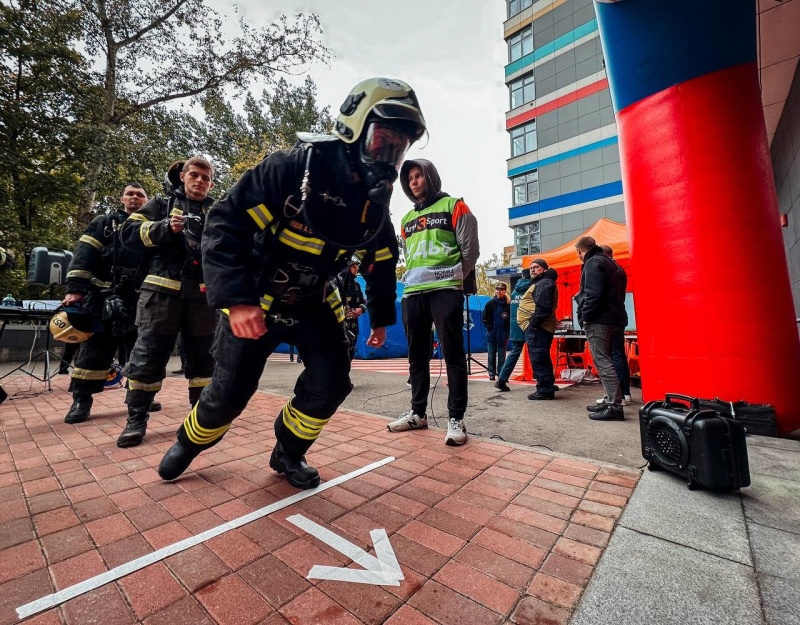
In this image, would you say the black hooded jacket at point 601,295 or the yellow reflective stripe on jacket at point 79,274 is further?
the black hooded jacket at point 601,295

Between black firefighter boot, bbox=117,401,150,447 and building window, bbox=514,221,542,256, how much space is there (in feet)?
70.7

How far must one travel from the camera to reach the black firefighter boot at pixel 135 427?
2.69m

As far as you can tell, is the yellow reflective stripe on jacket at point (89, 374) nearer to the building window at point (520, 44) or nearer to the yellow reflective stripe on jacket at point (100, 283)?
the yellow reflective stripe on jacket at point (100, 283)

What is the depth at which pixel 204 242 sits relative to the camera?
163cm

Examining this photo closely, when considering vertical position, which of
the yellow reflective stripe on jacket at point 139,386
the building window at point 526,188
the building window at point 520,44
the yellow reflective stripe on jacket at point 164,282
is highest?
the building window at point 520,44

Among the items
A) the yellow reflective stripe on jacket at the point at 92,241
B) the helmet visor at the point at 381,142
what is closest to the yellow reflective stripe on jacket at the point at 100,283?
the yellow reflective stripe on jacket at the point at 92,241

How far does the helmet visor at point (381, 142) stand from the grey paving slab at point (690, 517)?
1.83 metres

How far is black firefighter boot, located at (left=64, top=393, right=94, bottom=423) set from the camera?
3.41 metres

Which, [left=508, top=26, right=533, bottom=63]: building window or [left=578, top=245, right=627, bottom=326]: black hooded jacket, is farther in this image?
[left=508, top=26, right=533, bottom=63]: building window

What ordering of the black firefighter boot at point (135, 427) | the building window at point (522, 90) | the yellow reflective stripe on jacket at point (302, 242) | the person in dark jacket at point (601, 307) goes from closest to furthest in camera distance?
1. the yellow reflective stripe on jacket at point (302, 242)
2. the black firefighter boot at point (135, 427)
3. the person in dark jacket at point (601, 307)
4. the building window at point (522, 90)

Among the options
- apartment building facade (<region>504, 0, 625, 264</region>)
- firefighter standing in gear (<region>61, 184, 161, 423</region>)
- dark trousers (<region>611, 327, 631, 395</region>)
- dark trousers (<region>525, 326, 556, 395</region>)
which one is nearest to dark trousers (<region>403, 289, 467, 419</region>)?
dark trousers (<region>525, 326, 556, 395</region>)

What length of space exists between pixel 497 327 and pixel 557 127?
18.7 meters

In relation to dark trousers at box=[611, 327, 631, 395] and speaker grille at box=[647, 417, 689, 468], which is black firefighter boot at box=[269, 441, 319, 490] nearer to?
speaker grille at box=[647, 417, 689, 468]

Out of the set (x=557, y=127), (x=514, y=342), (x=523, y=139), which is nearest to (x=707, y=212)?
(x=514, y=342)
